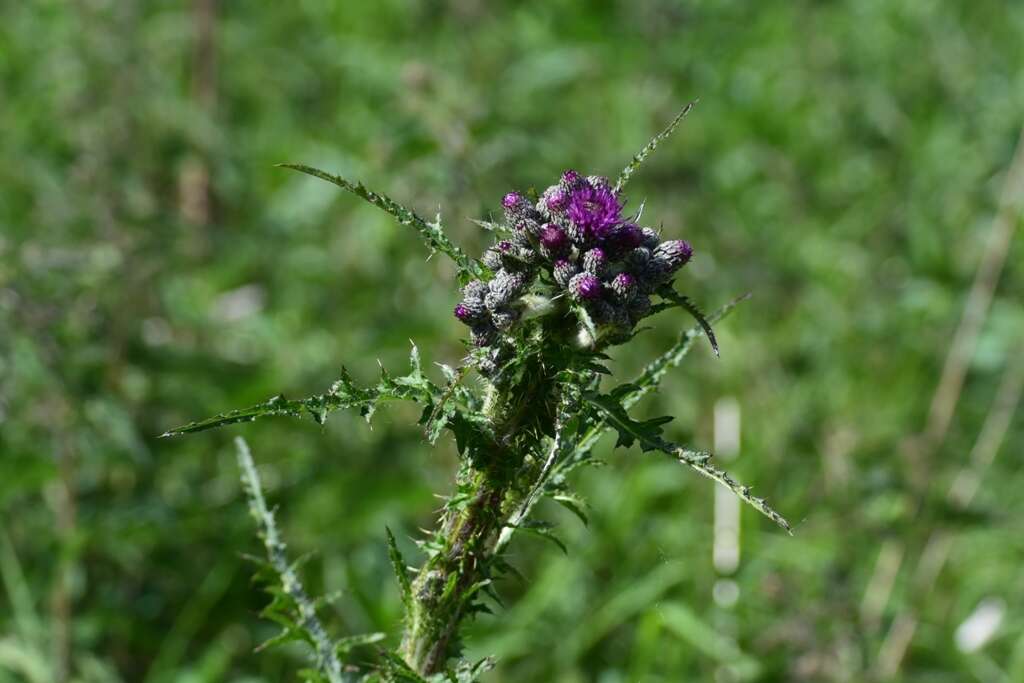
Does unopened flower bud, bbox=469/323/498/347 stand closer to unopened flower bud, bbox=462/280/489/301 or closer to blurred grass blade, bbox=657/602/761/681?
unopened flower bud, bbox=462/280/489/301

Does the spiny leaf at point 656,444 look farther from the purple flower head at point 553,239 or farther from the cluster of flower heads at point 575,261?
the purple flower head at point 553,239

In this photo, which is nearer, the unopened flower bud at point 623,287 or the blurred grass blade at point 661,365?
the unopened flower bud at point 623,287

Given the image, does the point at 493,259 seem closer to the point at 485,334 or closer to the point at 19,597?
the point at 485,334

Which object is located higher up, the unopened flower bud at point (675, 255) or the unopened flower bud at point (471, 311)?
the unopened flower bud at point (675, 255)

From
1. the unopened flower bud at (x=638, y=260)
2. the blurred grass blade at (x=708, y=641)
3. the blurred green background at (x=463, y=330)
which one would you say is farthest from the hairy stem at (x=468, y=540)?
the blurred grass blade at (x=708, y=641)

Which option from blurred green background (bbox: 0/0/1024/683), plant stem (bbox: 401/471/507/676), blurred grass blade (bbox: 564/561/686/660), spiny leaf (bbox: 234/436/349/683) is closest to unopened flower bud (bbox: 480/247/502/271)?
plant stem (bbox: 401/471/507/676)

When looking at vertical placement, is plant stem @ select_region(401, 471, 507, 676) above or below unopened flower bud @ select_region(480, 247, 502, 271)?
below

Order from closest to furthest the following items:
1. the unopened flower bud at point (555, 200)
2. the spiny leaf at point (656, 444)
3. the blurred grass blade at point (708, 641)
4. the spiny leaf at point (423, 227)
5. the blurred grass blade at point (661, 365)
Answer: the spiny leaf at point (656, 444) → the spiny leaf at point (423, 227) → the unopened flower bud at point (555, 200) → the blurred grass blade at point (661, 365) → the blurred grass blade at point (708, 641)

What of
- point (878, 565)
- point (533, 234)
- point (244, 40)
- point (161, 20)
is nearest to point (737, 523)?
point (878, 565)
